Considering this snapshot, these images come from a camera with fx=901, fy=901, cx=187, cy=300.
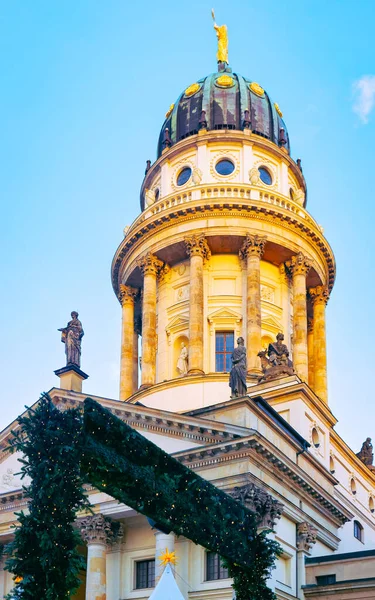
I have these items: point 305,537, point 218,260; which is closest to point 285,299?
point 218,260

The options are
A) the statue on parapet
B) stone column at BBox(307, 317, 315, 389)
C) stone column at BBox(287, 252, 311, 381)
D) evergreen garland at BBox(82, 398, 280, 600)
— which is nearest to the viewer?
evergreen garland at BBox(82, 398, 280, 600)

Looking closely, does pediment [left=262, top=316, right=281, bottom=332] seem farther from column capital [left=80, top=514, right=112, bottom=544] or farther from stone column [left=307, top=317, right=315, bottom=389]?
column capital [left=80, top=514, right=112, bottom=544]

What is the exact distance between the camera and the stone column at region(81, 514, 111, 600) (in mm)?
33281

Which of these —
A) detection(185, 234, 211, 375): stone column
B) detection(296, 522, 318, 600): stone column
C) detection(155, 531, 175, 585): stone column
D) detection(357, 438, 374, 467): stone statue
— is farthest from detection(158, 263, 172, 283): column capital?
detection(155, 531, 175, 585): stone column

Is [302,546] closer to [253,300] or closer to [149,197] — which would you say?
[253,300]

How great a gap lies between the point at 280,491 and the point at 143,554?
18.8ft

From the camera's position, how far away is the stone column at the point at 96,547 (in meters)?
33.3

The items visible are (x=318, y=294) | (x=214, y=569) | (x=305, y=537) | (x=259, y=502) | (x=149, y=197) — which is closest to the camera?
(x=259, y=502)

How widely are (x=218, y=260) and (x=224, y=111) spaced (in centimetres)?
961

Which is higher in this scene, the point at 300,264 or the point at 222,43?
Result: the point at 222,43

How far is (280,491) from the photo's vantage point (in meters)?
33.7

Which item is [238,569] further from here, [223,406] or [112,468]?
[223,406]

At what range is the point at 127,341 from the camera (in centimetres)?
5038

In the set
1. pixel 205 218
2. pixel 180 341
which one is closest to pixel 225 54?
pixel 205 218
